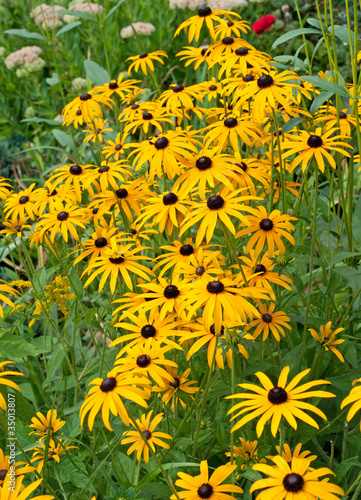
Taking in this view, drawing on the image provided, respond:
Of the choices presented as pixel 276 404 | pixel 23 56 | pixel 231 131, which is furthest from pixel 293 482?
pixel 23 56

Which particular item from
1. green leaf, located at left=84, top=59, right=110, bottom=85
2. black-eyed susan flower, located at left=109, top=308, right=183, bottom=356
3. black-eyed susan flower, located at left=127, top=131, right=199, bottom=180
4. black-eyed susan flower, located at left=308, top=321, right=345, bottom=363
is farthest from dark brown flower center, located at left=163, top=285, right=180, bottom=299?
green leaf, located at left=84, top=59, right=110, bottom=85

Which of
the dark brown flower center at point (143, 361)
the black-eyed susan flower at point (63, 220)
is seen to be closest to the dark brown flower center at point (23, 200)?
the black-eyed susan flower at point (63, 220)

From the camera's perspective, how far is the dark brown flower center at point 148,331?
1539 mm

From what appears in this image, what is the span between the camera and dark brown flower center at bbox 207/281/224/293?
1400mm

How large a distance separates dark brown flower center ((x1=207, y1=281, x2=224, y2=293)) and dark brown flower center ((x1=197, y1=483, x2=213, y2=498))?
0.46 m

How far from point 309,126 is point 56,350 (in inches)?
58.0

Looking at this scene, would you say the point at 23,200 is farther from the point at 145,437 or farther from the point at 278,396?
the point at 278,396

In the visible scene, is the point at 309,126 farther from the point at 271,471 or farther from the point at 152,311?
the point at 271,471

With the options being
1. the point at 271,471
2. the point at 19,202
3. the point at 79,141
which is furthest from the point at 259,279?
the point at 79,141

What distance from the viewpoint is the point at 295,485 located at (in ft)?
3.45

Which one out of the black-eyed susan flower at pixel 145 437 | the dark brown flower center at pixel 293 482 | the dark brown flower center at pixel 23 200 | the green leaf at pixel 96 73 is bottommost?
the black-eyed susan flower at pixel 145 437

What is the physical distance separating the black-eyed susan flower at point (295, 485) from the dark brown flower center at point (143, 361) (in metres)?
0.43

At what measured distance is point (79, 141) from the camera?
4.55 metres

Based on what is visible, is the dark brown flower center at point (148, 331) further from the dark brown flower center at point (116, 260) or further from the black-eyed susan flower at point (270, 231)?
the black-eyed susan flower at point (270, 231)
